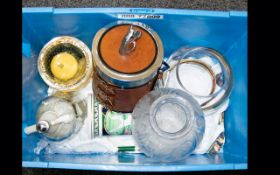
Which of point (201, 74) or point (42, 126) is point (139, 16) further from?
point (42, 126)

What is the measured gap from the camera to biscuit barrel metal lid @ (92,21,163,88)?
66 centimetres

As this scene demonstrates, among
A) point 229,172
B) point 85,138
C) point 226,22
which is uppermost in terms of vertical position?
point 226,22

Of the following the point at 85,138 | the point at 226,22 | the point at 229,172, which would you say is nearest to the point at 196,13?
the point at 226,22

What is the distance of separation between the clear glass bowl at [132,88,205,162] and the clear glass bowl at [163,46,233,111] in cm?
8

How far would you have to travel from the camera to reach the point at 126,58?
67cm

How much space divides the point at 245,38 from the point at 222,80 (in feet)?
0.32

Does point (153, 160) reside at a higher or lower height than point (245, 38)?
lower

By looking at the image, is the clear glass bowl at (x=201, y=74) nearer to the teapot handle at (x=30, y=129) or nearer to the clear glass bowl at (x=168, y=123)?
the clear glass bowl at (x=168, y=123)

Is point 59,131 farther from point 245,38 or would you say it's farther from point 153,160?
point 245,38

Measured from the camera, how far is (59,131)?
0.74 metres

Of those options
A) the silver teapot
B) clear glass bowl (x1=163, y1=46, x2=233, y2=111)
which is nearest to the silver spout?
the silver teapot

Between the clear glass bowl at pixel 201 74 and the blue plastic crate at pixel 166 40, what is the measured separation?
1.5 inches

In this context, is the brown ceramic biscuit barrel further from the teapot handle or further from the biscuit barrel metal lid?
the teapot handle

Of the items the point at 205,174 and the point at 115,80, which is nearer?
the point at 115,80
